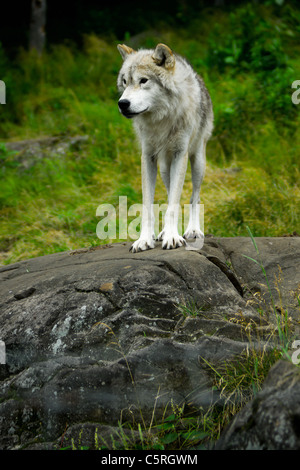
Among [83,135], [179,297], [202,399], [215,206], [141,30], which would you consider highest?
[141,30]

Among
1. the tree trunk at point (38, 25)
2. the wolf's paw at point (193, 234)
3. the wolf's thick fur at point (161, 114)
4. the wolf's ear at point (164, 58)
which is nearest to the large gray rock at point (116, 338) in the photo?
the wolf's thick fur at point (161, 114)

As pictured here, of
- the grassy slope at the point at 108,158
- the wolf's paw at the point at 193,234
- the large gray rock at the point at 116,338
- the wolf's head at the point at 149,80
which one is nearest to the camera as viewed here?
the large gray rock at the point at 116,338

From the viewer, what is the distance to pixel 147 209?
4.31 metres

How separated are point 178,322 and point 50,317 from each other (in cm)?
85

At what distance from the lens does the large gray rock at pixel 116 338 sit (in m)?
2.85

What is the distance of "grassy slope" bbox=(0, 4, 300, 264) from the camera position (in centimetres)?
635

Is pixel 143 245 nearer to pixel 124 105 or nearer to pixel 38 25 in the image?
pixel 124 105

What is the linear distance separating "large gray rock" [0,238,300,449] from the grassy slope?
2120 millimetres

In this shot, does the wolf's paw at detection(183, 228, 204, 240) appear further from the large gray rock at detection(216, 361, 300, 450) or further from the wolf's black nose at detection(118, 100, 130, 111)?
the large gray rock at detection(216, 361, 300, 450)

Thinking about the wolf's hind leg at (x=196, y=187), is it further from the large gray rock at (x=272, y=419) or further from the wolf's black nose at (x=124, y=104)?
the large gray rock at (x=272, y=419)

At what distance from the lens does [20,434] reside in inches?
112

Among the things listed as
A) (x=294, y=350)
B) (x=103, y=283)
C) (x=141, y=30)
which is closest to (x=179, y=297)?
(x=103, y=283)

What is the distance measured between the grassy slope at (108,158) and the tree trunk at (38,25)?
117cm

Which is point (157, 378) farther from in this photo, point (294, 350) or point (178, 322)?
point (294, 350)
